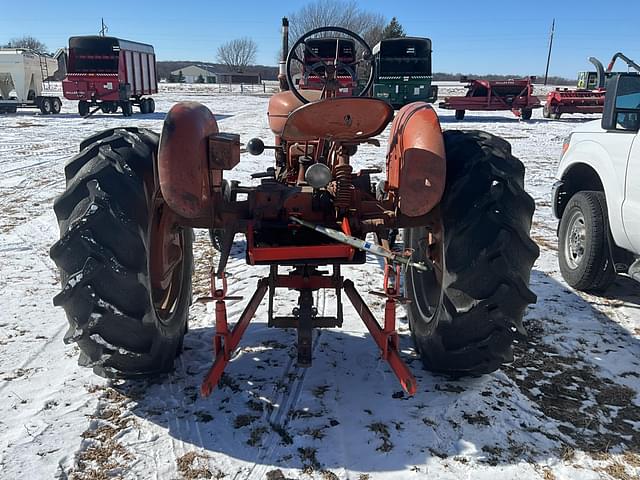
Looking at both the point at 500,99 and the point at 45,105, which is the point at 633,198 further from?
the point at 45,105

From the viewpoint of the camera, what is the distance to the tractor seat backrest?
2938 millimetres

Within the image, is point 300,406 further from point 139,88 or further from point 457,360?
point 139,88

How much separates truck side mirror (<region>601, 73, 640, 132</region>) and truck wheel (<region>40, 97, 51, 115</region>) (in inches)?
944

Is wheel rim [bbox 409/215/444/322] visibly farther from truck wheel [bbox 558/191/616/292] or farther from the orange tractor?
truck wheel [bbox 558/191/616/292]

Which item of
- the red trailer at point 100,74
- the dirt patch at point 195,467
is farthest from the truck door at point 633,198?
the red trailer at point 100,74

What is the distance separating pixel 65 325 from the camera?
13.4 feet

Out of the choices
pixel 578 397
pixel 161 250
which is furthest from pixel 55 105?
pixel 578 397

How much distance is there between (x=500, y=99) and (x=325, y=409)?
2190cm

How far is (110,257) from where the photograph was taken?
8.89 ft

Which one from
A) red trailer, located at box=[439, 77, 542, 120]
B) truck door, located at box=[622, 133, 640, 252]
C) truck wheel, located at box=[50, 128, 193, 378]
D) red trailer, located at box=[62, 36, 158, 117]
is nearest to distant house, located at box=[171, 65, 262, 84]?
red trailer, located at box=[62, 36, 158, 117]

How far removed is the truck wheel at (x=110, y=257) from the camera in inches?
106

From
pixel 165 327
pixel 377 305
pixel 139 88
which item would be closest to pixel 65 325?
pixel 165 327

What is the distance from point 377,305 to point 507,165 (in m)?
1.95

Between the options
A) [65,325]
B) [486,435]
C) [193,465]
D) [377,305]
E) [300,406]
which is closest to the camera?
[193,465]
